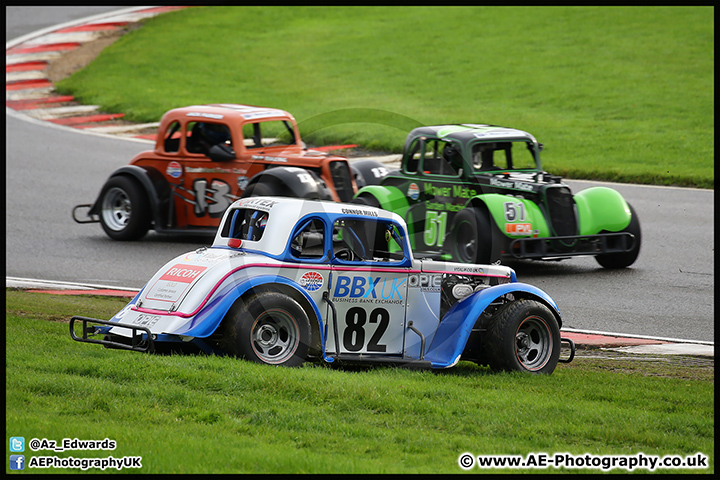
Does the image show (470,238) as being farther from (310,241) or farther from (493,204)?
(310,241)

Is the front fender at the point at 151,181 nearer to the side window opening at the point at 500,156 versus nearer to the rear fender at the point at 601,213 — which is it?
the side window opening at the point at 500,156

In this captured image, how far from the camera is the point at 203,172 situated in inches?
556

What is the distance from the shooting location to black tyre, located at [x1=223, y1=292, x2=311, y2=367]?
7066 millimetres

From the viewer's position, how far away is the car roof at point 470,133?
13.6 metres

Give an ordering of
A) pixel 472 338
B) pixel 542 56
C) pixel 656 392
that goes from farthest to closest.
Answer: pixel 542 56 → pixel 472 338 → pixel 656 392

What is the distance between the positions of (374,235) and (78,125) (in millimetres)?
18657

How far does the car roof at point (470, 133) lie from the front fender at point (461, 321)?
586cm

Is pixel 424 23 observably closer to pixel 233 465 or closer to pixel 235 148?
pixel 235 148

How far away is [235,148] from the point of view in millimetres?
14266

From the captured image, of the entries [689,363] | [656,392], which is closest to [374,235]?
[656,392]

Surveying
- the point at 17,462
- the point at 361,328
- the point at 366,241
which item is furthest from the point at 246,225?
the point at 17,462

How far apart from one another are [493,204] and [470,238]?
1.81 feet

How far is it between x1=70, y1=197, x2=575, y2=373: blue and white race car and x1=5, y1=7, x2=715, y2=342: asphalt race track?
261 centimetres

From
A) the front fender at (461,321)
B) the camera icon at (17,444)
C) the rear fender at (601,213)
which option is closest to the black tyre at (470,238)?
the rear fender at (601,213)
